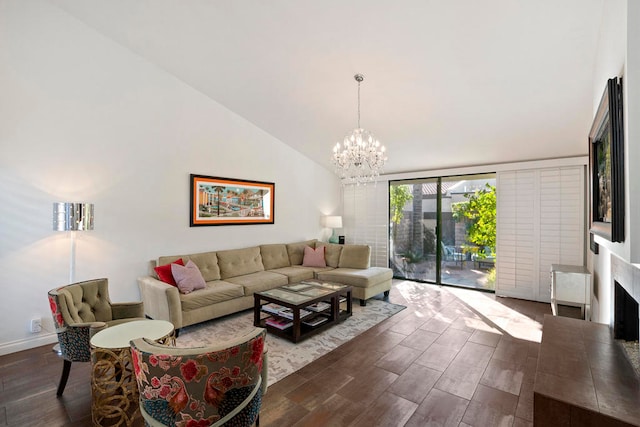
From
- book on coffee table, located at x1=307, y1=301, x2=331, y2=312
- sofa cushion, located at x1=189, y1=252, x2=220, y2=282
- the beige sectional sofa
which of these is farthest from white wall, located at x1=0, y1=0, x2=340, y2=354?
book on coffee table, located at x1=307, y1=301, x2=331, y2=312

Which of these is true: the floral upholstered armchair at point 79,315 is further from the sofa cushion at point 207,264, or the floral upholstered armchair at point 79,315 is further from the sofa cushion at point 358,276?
the sofa cushion at point 358,276

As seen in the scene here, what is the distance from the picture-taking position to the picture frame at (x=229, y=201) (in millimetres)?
4479

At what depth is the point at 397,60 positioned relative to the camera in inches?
122

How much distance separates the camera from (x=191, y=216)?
4398 mm

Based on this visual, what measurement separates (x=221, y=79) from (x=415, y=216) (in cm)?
436

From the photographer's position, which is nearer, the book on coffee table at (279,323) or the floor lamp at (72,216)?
the floor lamp at (72,216)

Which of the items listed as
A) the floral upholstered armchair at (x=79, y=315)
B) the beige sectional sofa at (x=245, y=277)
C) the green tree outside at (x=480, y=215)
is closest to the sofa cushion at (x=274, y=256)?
the beige sectional sofa at (x=245, y=277)

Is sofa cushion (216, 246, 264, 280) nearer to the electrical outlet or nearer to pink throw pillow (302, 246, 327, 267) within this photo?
pink throw pillow (302, 246, 327, 267)

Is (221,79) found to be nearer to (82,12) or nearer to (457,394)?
(82,12)

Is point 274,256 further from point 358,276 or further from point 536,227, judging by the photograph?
point 536,227

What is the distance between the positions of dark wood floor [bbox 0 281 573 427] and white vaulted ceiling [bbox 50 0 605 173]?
2.63m

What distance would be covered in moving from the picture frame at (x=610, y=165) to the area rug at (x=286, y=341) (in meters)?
2.47

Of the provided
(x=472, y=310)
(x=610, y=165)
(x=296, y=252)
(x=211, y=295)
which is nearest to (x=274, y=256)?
(x=296, y=252)

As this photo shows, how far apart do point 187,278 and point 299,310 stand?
1.53 meters
